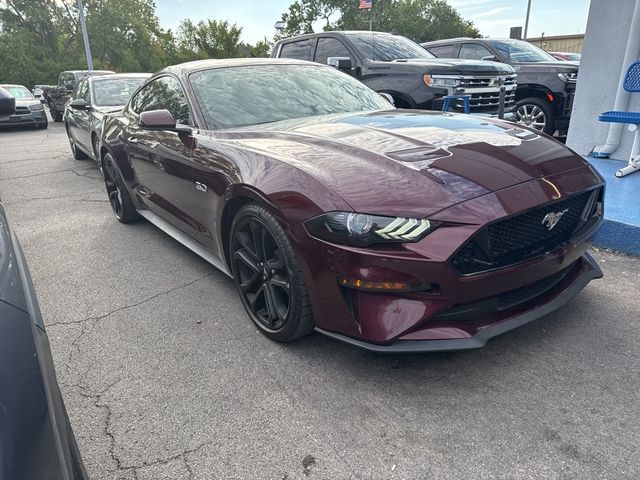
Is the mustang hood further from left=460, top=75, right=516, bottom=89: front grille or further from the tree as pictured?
the tree

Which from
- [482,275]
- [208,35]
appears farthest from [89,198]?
[208,35]

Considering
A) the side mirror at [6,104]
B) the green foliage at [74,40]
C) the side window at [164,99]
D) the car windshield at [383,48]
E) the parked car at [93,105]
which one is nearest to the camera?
the side mirror at [6,104]

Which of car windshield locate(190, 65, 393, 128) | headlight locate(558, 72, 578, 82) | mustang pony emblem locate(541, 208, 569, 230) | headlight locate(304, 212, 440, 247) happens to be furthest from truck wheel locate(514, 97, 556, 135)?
headlight locate(304, 212, 440, 247)

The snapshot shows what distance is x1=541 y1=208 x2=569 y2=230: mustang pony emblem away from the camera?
2.29 metres

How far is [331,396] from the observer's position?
226 cm

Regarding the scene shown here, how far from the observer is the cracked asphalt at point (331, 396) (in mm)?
1878

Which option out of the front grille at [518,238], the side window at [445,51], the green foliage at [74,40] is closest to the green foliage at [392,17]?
the green foliage at [74,40]

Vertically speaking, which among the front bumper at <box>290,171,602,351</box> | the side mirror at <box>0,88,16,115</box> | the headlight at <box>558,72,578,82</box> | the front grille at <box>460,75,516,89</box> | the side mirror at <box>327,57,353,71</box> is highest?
the side mirror at <box>0,88,16,115</box>

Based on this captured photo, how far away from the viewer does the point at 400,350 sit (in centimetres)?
208

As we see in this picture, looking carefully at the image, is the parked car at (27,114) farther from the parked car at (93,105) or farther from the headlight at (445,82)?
the headlight at (445,82)

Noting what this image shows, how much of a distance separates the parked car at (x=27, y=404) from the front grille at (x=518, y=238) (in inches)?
59.3

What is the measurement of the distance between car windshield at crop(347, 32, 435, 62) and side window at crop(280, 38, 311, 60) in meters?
0.93

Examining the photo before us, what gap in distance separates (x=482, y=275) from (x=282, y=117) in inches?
75.3

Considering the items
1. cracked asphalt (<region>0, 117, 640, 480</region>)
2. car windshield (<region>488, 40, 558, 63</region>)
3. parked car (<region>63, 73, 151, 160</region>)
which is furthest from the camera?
car windshield (<region>488, 40, 558, 63</region>)
